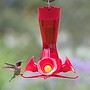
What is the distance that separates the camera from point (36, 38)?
1109 centimetres

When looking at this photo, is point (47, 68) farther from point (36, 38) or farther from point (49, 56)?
point (36, 38)

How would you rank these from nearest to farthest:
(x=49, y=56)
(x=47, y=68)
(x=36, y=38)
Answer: (x=47, y=68) → (x=49, y=56) → (x=36, y=38)

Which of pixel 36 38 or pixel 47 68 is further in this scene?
pixel 36 38

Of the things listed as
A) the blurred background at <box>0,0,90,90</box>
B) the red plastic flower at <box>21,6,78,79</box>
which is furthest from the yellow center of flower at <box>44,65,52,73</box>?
the blurred background at <box>0,0,90,90</box>

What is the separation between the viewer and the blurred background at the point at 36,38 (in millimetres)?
8094

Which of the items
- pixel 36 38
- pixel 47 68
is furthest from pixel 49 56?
pixel 36 38

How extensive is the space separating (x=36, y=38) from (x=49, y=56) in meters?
6.54

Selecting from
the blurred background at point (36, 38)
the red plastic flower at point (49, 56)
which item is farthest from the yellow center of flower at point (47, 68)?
the blurred background at point (36, 38)

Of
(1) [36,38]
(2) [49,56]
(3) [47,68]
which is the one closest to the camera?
(3) [47,68]

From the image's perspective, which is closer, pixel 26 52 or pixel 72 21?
pixel 26 52

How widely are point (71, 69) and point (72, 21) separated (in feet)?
24.3

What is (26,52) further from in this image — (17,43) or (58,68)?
(58,68)

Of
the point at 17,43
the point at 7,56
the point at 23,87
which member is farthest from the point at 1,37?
the point at 23,87

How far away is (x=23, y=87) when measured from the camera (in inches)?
313
